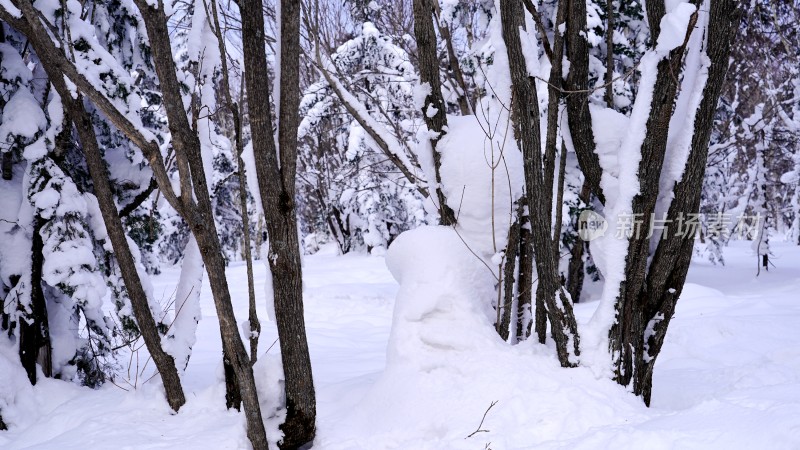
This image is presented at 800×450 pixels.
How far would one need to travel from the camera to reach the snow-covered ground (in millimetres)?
2139

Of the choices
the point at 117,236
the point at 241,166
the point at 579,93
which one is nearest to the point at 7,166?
the point at 117,236

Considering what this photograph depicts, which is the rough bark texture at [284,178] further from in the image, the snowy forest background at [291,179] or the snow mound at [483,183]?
the snow mound at [483,183]

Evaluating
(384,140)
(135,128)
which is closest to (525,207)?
(384,140)

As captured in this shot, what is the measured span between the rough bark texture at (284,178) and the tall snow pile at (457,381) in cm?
41

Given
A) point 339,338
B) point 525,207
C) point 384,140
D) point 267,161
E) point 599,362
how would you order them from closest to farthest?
point 267,161
point 599,362
point 525,207
point 384,140
point 339,338

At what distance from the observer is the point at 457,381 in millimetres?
2920

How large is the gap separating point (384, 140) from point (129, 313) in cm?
247

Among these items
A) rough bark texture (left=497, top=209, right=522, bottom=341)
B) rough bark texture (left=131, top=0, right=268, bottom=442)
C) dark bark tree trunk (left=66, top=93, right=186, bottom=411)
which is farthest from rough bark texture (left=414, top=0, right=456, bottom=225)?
dark bark tree trunk (left=66, top=93, right=186, bottom=411)

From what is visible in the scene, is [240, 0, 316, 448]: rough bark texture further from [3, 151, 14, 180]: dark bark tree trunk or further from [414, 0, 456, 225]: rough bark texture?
[3, 151, 14, 180]: dark bark tree trunk

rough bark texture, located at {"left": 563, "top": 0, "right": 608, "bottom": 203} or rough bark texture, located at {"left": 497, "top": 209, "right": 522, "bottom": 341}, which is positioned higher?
rough bark texture, located at {"left": 563, "top": 0, "right": 608, "bottom": 203}

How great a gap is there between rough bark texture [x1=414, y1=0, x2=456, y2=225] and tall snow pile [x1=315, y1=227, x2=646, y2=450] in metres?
0.31

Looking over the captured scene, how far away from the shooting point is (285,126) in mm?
2688

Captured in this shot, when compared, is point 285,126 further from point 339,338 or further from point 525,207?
point 339,338

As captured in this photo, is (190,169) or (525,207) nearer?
(190,169)
